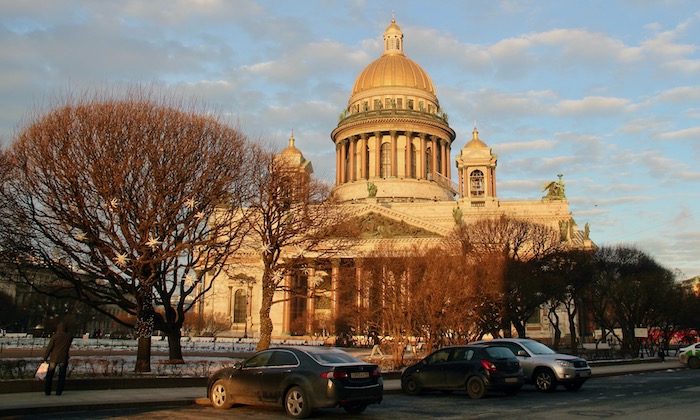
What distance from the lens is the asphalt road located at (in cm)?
1647

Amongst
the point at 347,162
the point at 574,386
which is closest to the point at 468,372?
the point at 574,386

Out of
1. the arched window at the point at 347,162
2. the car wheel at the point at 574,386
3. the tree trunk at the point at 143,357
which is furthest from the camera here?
the arched window at the point at 347,162

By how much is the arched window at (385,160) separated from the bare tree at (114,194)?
7514 cm

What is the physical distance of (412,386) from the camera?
2284 cm

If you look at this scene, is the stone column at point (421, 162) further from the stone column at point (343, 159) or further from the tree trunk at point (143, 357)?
the tree trunk at point (143, 357)

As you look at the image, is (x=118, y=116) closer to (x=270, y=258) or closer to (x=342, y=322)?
(x=270, y=258)

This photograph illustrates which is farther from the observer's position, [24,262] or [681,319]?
[681,319]

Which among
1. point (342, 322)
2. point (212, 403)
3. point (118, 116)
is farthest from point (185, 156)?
point (342, 322)

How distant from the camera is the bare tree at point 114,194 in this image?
93.0 feet

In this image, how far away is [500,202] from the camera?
291 ft

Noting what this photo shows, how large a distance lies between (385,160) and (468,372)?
86.4m

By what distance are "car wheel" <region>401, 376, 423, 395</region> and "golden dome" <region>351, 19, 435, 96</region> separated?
291 feet

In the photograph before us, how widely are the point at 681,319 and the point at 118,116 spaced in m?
72.2

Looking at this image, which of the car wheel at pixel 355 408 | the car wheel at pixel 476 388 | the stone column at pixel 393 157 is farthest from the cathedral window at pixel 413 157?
the car wheel at pixel 355 408
